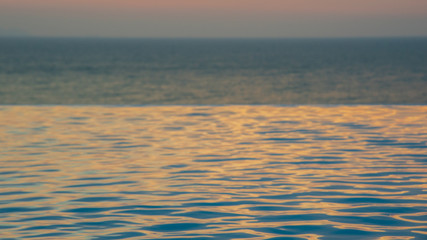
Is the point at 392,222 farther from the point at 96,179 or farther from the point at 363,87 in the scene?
the point at 363,87

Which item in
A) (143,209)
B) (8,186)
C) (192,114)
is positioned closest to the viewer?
(143,209)

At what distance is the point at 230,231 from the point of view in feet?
28.4

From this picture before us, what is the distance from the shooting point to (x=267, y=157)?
14211 millimetres

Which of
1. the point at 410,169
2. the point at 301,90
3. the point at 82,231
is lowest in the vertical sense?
the point at 82,231

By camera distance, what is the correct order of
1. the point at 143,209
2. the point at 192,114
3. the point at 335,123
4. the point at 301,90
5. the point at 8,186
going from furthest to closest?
the point at 301,90
the point at 192,114
the point at 335,123
the point at 8,186
the point at 143,209

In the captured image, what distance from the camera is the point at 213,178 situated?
12047mm

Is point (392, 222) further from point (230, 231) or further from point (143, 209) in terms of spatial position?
point (143, 209)

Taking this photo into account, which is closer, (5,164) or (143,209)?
(143,209)

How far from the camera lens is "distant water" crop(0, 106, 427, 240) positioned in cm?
891

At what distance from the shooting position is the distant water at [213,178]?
891cm

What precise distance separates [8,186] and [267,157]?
16.9ft

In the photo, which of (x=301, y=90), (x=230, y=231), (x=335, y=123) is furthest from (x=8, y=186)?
(x=301, y=90)

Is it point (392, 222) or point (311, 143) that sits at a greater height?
point (311, 143)

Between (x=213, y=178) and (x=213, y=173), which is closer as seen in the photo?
(x=213, y=178)
